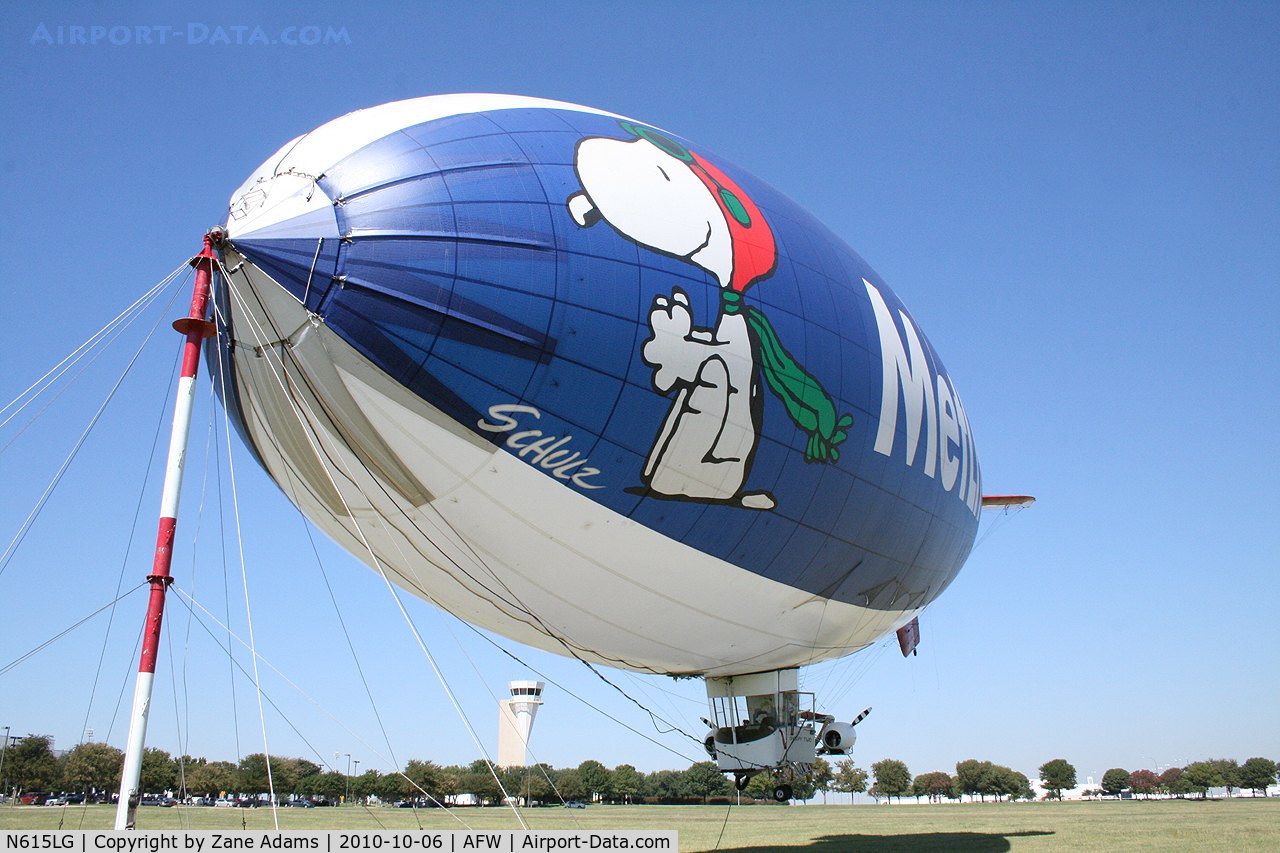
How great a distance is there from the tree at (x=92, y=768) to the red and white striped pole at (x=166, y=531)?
65417 mm

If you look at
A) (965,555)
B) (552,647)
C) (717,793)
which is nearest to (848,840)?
(965,555)

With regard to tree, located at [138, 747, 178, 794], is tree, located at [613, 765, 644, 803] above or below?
below

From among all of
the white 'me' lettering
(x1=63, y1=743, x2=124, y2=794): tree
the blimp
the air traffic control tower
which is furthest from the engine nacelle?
the air traffic control tower

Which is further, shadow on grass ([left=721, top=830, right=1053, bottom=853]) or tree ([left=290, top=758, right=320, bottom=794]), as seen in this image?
tree ([left=290, top=758, right=320, bottom=794])

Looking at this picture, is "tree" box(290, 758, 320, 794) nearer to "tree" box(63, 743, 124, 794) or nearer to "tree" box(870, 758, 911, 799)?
"tree" box(63, 743, 124, 794)

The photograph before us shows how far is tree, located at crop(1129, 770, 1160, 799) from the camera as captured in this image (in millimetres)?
128562

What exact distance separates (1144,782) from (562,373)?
6049 inches

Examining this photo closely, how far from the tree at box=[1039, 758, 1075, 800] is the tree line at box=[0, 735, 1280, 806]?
118mm

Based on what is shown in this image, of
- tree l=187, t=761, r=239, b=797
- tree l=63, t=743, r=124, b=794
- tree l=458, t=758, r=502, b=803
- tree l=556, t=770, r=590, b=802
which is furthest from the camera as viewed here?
tree l=556, t=770, r=590, b=802

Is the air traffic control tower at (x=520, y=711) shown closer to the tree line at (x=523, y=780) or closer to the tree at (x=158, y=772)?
the tree line at (x=523, y=780)

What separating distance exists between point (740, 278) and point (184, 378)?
21.2 feet

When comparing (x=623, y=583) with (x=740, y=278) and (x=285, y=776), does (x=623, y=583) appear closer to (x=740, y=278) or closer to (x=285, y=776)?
(x=740, y=278)

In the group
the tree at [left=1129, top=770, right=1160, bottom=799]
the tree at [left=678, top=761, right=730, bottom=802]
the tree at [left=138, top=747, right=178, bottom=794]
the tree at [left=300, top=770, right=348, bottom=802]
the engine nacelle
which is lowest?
the tree at [left=1129, top=770, right=1160, bottom=799]

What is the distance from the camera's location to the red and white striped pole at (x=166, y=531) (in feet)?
22.9
